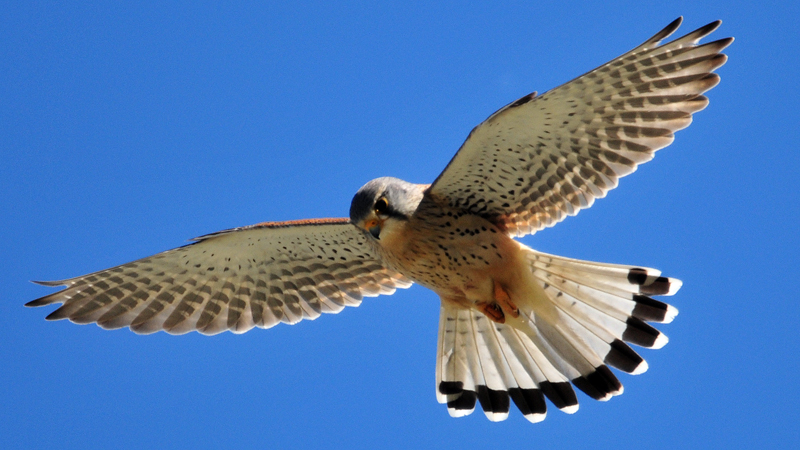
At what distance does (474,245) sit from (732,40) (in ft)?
7.21

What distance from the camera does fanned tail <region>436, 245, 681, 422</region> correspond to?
5766mm

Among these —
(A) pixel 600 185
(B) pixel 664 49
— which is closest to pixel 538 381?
(A) pixel 600 185

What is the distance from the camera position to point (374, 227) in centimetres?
572

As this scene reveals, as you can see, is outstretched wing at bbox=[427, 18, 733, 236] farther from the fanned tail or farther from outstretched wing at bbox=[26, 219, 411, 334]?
outstretched wing at bbox=[26, 219, 411, 334]

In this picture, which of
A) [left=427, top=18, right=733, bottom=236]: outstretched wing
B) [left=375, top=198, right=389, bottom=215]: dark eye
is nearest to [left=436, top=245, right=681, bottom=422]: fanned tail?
[left=427, top=18, right=733, bottom=236]: outstretched wing

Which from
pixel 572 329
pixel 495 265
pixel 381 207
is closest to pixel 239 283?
pixel 381 207

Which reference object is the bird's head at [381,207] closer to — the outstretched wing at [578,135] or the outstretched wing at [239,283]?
the outstretched wing at [578,135]

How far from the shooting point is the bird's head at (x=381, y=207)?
5652 mm

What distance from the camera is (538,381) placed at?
6156mm

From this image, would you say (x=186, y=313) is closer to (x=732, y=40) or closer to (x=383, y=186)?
(x=383, y=186)

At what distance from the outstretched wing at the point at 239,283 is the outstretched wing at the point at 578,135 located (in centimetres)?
110

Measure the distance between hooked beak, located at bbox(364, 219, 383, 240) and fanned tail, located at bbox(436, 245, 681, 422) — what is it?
2.77ft

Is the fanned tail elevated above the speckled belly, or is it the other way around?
the speckled belly

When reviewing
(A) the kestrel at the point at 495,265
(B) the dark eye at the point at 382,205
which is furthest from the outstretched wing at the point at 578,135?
(B) the dark eye at the point at 382,205
